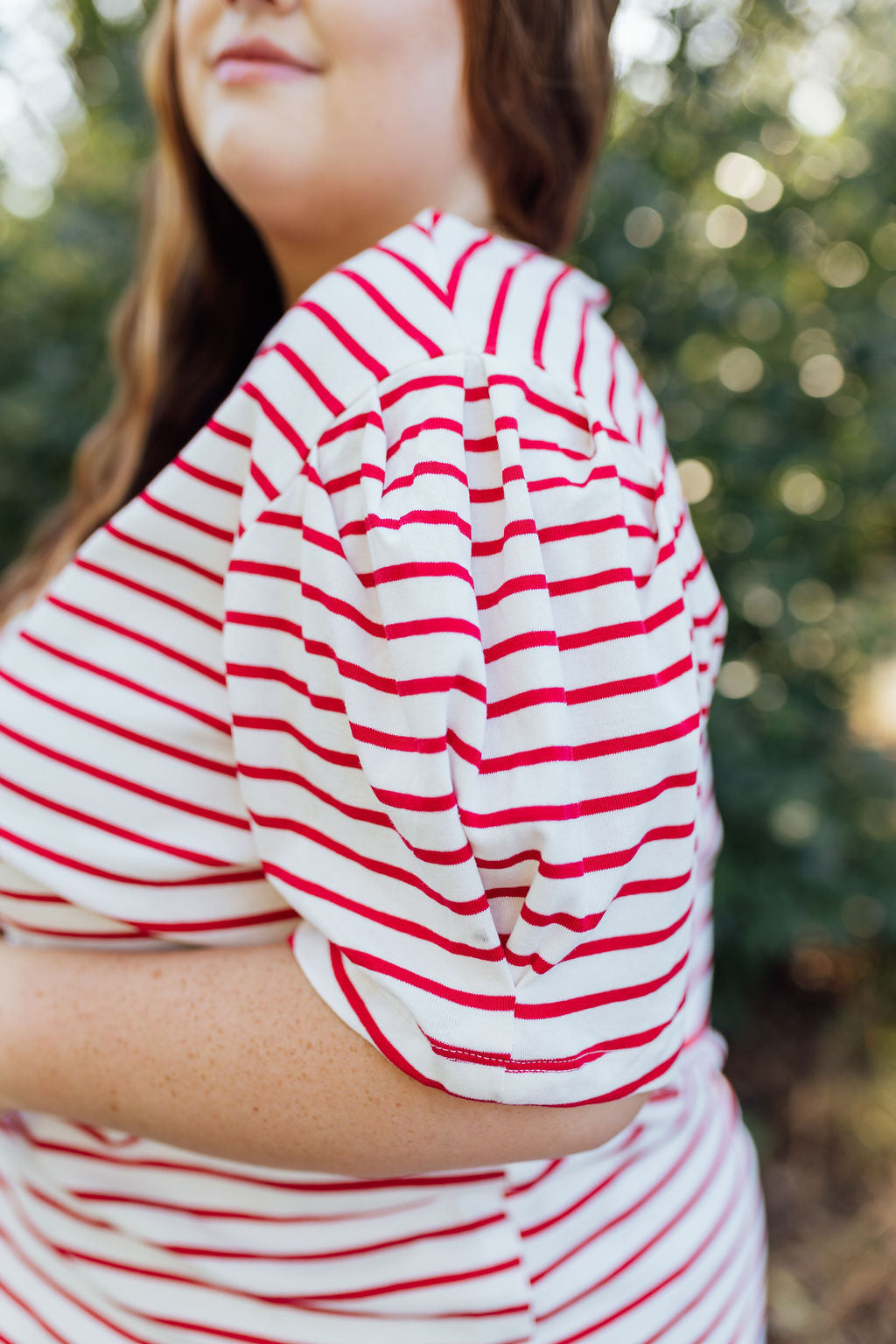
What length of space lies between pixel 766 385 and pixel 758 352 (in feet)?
0.22

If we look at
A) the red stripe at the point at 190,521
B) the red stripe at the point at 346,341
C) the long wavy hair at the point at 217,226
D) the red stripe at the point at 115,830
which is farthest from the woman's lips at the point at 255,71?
the red stripe at the point at 115,830

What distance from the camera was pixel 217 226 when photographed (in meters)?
1.21

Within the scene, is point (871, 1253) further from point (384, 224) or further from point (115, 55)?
point (115, 55)

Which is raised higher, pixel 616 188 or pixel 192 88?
pixel 192 88

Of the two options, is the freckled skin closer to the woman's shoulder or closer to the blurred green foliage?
the woman's shoulder

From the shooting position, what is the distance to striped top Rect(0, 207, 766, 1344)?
554mm

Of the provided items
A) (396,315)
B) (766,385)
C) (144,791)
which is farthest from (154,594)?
(766,385)

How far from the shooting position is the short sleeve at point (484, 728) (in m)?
0.54

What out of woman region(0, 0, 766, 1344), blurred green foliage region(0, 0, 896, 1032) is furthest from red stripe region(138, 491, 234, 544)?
blurred green foliage region(0, 0, 896, 1032)

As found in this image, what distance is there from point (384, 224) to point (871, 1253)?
2.04 m

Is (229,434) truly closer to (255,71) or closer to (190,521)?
(190,521)

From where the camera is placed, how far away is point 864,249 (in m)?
1.85

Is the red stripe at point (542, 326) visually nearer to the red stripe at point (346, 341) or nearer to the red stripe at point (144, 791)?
the red stripe at point (346, 341)

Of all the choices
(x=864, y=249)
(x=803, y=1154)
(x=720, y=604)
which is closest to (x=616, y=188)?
(x=864, y=249)
